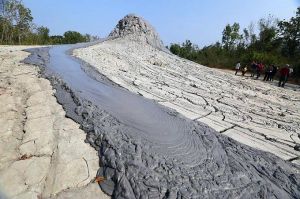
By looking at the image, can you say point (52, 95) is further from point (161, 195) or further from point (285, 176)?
point (285, 176)

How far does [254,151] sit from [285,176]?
0.62 m

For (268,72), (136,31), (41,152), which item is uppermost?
(136,31)

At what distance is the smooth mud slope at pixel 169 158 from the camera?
2.98 meters

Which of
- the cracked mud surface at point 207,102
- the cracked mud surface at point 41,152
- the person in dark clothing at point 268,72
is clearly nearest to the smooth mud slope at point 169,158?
the cracked mud surface at point 41,152

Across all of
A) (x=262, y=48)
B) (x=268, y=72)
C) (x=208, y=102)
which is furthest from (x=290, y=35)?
(x=208, y=102)

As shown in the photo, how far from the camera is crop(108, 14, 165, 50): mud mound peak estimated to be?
1591cm

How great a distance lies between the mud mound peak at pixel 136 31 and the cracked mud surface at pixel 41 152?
36.6 ft

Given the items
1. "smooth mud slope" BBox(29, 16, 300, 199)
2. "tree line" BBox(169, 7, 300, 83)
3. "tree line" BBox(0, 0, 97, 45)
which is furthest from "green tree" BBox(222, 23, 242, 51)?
"smooth mud slope" BBox(29, 16, 300, 199)

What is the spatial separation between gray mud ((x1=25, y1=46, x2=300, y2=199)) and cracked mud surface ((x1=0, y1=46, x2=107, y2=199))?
0.15 metres

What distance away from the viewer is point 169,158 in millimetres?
3531

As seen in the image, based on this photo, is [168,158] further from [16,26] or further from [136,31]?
[16,26]

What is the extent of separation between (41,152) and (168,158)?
140 cm

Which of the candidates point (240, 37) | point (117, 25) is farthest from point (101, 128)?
point (240, 37)

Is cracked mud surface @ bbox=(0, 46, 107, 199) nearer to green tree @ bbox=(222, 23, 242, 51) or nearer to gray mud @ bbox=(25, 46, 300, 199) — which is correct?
gray mud @ bbox=(25, 46, 300, 199)
